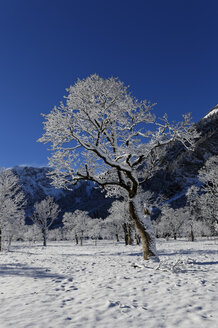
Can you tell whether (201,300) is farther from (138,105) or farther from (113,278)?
(138,105)

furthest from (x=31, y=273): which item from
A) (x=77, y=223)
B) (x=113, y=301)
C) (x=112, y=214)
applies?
(x=77, y=223)

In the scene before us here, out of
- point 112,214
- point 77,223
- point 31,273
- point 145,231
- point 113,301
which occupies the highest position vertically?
point 112,214

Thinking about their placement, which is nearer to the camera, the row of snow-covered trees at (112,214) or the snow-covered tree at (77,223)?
the row of snow-covered trees at (112,214)

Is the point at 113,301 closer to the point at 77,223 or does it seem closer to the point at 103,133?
the point at 103,133

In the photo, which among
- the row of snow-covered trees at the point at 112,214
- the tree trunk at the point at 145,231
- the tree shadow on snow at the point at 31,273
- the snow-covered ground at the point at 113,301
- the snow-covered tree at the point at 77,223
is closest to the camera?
the snow-covered ground at the point at 113,301

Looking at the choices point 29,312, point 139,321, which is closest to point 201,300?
point 139,321

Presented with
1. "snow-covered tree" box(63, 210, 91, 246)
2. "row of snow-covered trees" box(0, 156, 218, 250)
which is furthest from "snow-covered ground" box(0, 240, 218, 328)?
"snow-covered tree" box(63, 210, 91, 246)

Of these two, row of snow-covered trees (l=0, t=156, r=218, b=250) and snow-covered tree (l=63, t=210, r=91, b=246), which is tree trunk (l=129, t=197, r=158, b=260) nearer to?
row of snow-covered trees (l=0, t=156, r=218, b=250)

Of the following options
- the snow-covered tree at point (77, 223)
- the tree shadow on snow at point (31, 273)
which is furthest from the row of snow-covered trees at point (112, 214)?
the tree shadow on snow at point (31, 273)

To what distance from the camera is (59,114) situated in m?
13.0

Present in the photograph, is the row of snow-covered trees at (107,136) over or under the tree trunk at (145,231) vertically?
over

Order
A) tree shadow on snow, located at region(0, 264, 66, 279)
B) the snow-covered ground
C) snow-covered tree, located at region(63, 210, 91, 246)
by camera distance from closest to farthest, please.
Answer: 1. the snow-covered ground
2. tree shadow on snow, located at region(0, 264, 66, 279)
3. snow-covered tree, located at region(63, 210, 91, 246)

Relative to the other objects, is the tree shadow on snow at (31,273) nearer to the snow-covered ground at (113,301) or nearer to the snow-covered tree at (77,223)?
the snow-covered ground at (113,301)

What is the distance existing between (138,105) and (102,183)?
5593mm
